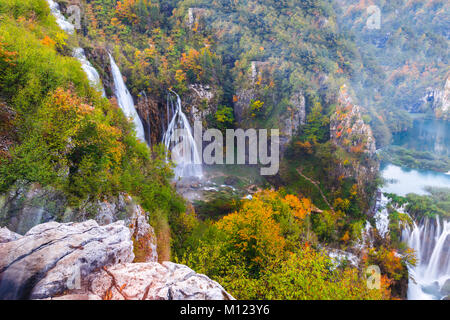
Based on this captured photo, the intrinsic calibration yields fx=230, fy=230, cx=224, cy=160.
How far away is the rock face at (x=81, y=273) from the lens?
532 cm

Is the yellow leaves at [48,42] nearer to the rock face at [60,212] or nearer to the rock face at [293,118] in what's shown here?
the rock face at [60,212]

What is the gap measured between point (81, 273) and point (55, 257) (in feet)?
2.73

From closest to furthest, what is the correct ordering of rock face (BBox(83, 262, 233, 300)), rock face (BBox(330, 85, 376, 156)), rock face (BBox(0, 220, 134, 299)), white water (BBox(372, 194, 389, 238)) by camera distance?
1. rock face (BBox(0, 220, 134, 299))
2. rock face (BBox(83, 262, 233, 300))
3. white water (BBox(372, 194, 389, 238))
4. rock face (BBox(330, 85, 376, 156))

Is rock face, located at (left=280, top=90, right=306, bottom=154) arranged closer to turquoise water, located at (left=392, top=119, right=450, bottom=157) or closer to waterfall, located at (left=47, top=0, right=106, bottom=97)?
waterfall, located at (left=47, top=0, right=106, bottom=97)

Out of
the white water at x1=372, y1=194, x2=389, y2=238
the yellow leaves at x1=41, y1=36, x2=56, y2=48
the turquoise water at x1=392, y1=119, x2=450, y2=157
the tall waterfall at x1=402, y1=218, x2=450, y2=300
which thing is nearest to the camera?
the yellow leaves at x1=41, y1=36, x2=56, y2=48

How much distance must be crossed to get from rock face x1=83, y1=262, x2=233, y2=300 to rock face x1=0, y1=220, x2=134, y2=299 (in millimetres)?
495

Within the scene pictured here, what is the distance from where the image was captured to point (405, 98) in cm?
7969

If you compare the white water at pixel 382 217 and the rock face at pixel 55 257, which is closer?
the rock face at pixel 55 257

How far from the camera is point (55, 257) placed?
599cm

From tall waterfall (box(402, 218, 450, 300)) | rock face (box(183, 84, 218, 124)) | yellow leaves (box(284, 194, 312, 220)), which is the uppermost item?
rock face (box(183, 84, 218, 124))

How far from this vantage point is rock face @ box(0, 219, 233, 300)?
5.32m

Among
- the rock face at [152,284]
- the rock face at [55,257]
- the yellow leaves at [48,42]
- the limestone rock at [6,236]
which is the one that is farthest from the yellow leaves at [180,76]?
the rock face at [152,284]

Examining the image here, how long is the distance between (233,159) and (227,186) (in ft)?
26.7

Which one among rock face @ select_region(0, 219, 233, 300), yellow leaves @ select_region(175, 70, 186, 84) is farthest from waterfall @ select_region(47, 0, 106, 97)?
rock face @ select_region(0, 219, 233, 300)
